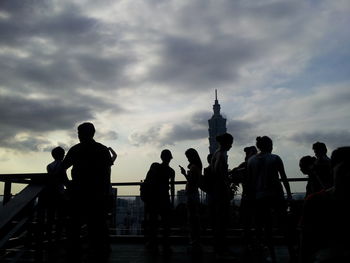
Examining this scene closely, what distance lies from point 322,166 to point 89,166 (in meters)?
3.25

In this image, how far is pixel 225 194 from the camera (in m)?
5.69

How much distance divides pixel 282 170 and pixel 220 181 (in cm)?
102

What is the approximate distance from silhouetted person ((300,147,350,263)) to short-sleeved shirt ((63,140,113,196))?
2.52 meters

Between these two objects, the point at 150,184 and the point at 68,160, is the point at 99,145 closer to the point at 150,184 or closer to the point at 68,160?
the point at 68,160

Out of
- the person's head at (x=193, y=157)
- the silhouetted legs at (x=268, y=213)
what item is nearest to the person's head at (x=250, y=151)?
the person's head at (x=193, y=157)

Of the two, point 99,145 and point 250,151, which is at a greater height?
point 250,151

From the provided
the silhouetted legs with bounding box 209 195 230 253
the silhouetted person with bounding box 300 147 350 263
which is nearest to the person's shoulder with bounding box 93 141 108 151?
the silhouetted legs with bounding box 209 195 230 253

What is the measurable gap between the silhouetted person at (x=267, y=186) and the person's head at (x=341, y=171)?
9.39ft

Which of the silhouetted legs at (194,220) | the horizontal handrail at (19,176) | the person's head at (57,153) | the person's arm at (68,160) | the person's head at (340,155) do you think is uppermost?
the person's head at (57,153)

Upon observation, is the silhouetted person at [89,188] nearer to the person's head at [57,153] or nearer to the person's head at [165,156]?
the person's head at [57,153]

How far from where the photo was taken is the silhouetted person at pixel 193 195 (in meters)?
6.31

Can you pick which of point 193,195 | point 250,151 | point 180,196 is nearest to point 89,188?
point 193,195

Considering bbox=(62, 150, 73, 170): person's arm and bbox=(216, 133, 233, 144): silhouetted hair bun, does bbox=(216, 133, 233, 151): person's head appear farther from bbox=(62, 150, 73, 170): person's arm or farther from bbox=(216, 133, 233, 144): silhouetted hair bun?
bbox=(62, 150, 73, 170): person's arm

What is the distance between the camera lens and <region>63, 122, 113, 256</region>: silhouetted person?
12.9ft
